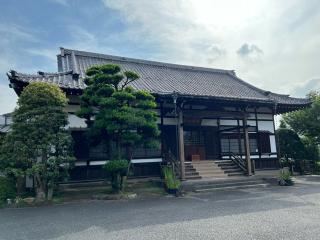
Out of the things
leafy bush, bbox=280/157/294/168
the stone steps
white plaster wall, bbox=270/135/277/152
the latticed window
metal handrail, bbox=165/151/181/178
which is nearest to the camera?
the stone steps

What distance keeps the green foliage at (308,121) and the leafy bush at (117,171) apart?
49.9 feet

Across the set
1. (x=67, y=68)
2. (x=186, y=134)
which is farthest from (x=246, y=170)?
(x=67, y=68)

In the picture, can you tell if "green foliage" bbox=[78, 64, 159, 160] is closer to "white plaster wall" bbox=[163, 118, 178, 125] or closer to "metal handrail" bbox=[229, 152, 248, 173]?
"white plaster wall" bbox=[163, 118, 178, 125]

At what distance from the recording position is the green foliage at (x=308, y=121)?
2020 centimetres

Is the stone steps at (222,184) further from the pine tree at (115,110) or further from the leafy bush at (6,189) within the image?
the leafy bush at (6,189)

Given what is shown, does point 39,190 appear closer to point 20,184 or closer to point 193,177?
point 20,184

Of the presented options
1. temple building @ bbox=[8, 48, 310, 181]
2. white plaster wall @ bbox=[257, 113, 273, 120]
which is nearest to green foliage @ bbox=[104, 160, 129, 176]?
temple building @ bbox=[8, 48, 310, 181]

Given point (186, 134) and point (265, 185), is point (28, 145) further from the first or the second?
point (265, 185)

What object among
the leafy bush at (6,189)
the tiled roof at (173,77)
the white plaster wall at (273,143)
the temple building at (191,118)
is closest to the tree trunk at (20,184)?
the leafy bush at (6,189)

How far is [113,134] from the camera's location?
36.3 feet

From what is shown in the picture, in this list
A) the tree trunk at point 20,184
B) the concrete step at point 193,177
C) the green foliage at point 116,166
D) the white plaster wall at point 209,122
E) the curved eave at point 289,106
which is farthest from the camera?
the curved eave at point 289,106

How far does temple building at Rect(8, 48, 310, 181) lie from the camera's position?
1271 centimetres

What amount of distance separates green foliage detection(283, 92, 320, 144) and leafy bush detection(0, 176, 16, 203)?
19.0 meters

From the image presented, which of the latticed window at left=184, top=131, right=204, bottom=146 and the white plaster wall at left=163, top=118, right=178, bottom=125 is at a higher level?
the white plaster wall at left=163, top=118, right=178, bottom=125
